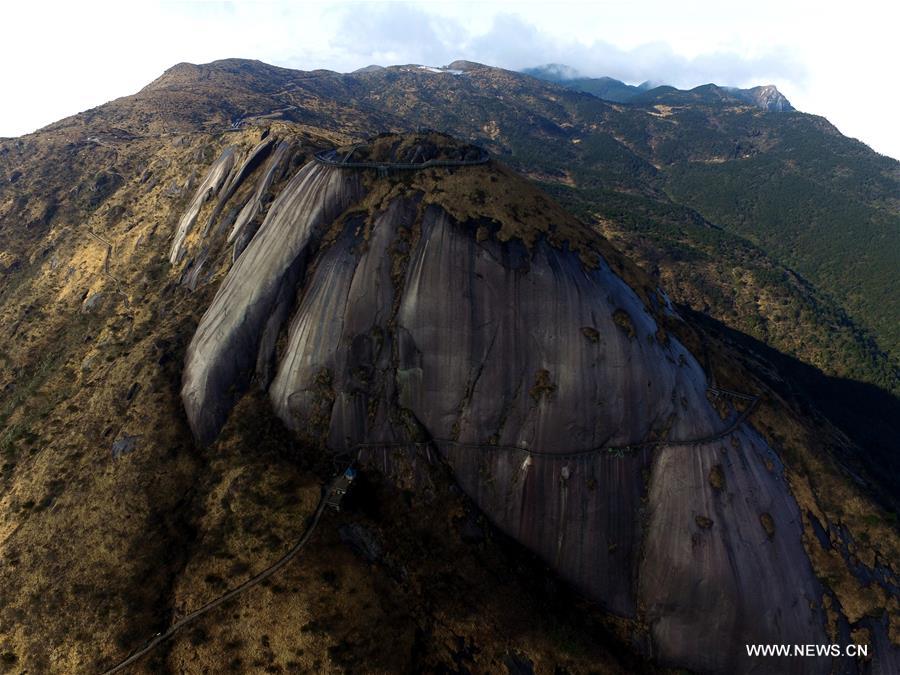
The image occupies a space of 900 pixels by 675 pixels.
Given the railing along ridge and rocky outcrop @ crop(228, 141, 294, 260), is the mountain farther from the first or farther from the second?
rocky outcrop @ crop(228, 141, 294, 260)

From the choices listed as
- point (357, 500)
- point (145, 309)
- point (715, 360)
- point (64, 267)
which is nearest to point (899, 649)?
point (715, 360)

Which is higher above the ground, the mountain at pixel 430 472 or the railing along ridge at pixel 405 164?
the railing along ridge at pixel 405 164

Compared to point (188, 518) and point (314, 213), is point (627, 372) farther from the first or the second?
point (188, 518)

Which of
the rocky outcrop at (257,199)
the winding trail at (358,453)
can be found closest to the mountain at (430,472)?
the winding trail at (358,453)

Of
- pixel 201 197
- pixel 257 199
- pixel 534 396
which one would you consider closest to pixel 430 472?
pixel 534 396

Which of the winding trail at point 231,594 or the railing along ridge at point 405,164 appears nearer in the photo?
the winding trail at point 231,594

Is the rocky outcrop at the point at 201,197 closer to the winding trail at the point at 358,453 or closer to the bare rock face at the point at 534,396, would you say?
the bare rock face at the point at 534,396

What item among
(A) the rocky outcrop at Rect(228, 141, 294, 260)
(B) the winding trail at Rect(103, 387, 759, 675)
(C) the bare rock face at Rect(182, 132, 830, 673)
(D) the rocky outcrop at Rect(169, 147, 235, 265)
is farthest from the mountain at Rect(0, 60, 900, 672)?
(D) the rocky outcrop at Rect(169, 147, 235, 265)

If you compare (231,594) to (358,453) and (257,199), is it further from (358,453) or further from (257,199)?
(257,199)
